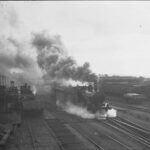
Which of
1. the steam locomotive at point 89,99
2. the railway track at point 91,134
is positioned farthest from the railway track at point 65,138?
the steam locomotive at point 89,99

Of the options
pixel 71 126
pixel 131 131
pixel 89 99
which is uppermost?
pixel 89 99

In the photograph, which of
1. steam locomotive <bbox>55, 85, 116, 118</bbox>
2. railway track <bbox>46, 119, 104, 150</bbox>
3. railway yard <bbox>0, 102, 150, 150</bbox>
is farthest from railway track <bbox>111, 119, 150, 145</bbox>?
railway track <bbox>46, 119, 104, 150</bbox>

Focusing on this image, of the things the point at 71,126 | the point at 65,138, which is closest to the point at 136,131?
the point at 71,126

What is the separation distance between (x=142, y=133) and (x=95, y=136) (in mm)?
3369

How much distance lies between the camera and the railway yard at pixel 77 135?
14070 millimetres

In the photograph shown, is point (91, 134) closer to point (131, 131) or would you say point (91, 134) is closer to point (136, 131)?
point (131, 131)

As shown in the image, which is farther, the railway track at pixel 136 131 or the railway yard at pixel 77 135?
the railway track at pixel 136 131

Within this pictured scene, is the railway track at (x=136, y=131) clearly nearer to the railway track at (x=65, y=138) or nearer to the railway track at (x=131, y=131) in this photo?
the railway track at (x=131, y=131)

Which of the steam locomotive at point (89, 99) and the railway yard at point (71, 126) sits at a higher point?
the steam locomotive at point (89, 99)

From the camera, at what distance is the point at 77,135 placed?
16672mm

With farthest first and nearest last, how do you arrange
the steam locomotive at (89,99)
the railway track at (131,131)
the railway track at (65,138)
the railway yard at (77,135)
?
the steam locomotive at (89,99), the railway track at (131,131), the railway yard at (77,135), the railway track at (65,138)

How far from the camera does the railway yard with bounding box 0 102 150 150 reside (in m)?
14.1

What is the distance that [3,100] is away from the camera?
24969 millimetres

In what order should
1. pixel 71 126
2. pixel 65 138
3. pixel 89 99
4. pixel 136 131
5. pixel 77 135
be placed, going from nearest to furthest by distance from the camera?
pixel 65 138 → pixel 77 135 → pixel 136 131 → pixel 71 126 → pixel 89 99
